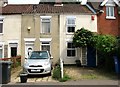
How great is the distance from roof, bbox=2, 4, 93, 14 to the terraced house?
0.92 ft

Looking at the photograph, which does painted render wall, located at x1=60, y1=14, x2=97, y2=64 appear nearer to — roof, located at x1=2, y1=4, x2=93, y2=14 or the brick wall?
roof, located at x1=2, y1=4, x2=93, y2=14

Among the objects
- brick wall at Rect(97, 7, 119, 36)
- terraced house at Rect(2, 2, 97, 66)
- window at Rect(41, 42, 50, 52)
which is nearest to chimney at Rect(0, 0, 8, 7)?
terraced house at Rect(2, 2, 97, 66)

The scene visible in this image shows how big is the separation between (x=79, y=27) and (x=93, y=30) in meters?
1.45

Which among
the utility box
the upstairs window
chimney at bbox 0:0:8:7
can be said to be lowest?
the utility box

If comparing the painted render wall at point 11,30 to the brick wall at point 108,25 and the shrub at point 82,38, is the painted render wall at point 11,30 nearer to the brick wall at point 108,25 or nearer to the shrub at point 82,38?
the shrub at point 82,38

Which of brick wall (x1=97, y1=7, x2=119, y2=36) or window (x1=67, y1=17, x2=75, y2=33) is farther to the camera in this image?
brick wall (x1=97, y1=7, x2=119, y2=36)

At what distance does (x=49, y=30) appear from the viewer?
95.4 feet

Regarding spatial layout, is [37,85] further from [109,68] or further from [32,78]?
[109,68]

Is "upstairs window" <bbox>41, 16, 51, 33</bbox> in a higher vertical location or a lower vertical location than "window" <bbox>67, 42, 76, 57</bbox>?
higher

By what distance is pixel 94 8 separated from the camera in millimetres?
30062

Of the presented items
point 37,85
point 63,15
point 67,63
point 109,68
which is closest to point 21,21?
point 63,15

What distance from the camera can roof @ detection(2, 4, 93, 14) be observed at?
1153 inches

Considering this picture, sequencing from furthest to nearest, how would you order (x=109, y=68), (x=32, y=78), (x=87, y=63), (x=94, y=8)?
(x=94, y=8), (x=87, y=63), (x=109, y=68), (x=32, y=78)

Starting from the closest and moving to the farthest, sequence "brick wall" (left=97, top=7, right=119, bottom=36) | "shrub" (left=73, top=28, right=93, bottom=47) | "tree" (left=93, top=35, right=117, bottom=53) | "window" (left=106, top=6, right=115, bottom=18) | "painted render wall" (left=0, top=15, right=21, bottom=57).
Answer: "tree" (left=93, top=35, right=117, bottom=53), "shrub" (left=73, top=28, right=93, bottom=47), "painted render wall" (left=0, top=15, right=21, bottom=57), "brick wall" (left=97, top=7, right=119, bottom=36), "window" (left=106, top=6, right=115, bottom=18)
